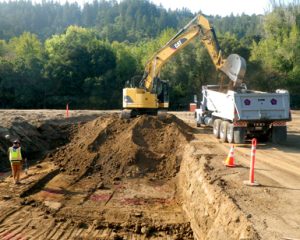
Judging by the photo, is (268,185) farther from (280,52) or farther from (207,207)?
(280,52)

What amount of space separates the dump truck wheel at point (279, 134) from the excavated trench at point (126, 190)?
11.1ft

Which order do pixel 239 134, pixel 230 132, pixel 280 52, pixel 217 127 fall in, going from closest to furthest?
1. pixel 239 134
2. pixel 230 132
3. pixel 217 127
4. pixel 280 52

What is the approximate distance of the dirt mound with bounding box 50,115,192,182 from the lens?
15.6m

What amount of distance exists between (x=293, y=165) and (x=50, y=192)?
7.55 m

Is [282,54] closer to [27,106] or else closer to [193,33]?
[27,106]

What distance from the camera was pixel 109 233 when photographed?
→ 33.3 ft

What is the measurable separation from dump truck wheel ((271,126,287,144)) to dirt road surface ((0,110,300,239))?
48cm

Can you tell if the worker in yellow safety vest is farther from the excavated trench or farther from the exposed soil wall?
the exposed soil wall

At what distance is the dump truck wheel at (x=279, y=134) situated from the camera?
17.0 metres

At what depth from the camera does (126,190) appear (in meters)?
13.8

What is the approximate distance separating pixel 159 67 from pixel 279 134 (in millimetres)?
7154

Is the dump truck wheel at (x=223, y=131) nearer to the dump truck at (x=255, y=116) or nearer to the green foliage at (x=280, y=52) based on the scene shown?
the dump truck at (x=255, y=116)

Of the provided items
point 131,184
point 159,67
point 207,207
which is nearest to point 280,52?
point 159,67

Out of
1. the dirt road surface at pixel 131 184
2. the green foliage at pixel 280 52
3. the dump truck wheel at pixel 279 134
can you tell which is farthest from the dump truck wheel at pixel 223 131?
the green foliage at pixel 280 52
